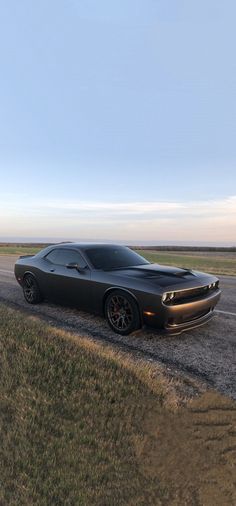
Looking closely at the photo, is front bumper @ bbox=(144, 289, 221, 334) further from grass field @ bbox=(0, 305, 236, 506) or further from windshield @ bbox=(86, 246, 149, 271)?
windshield @ bbox=(86, 246, 149, 271)

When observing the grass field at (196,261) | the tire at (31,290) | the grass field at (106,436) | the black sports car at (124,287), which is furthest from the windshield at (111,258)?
the grass field at (196,261)

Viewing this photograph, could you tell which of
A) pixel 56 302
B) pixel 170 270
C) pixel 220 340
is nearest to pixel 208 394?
pixel 220 340

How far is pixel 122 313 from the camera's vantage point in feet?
17.2

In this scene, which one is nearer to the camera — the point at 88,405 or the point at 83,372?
the point at 88,405

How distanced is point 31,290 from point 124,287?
310 centimetres

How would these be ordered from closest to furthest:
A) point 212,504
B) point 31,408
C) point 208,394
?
point 212,504
point 31,408
point 208,394

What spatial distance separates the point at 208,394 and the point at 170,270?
8.49 ft

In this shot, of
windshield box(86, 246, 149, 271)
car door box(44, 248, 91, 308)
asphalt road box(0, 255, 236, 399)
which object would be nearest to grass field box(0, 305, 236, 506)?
asphalt road box(0, 255, 236, 399)

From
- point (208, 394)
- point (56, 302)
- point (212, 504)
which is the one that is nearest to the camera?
point (212, 504)

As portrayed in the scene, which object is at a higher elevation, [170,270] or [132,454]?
[170,270]

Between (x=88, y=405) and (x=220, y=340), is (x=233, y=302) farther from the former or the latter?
(x=88, y=405)

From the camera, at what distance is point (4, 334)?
4.62 m

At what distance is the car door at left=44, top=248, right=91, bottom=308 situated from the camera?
589cm

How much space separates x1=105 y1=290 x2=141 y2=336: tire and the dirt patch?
1.95 metres
